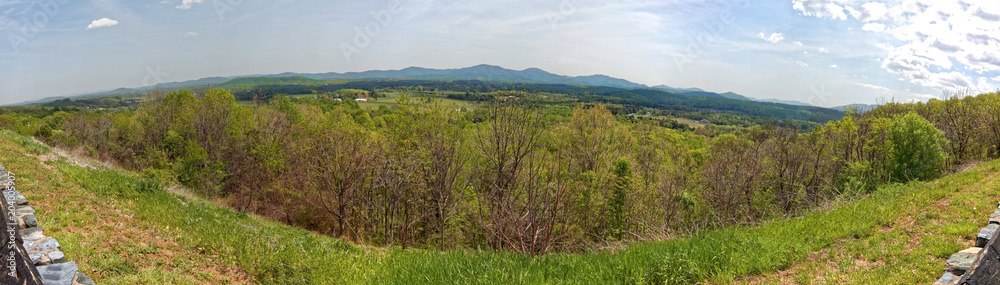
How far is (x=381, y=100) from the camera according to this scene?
322 feet

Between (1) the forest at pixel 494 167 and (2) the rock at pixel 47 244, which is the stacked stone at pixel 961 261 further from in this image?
(2) the rock at pixel 47 244

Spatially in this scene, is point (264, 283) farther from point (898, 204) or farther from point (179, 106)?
point (179, 106)

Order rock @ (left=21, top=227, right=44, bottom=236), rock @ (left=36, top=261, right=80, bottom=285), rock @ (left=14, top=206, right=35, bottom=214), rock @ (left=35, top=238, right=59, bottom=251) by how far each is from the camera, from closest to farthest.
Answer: rock @ (left=36, top=261, right=80, bottom=285), rock @ (left=35, top=238, right=59, bottom=251), rock @ (left=21, top=227, right=44, bottom=236), rock @ (left=14, top=206, right=35, bottom=214)

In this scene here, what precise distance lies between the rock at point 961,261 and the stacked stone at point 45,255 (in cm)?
1057

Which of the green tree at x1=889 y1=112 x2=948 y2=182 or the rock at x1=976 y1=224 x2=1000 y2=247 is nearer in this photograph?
the rock at x1=976 y1=224 x2=1000 y2=247

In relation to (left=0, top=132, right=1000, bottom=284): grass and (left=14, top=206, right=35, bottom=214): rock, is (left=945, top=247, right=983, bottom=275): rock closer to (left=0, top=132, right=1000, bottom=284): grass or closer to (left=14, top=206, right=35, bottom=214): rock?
(left=0, top=132, right=1000, bottom=284): grass

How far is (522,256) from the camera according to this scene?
6.02m

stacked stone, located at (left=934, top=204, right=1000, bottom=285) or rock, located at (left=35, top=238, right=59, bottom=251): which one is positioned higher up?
stacked stone, located at (left=934, top=204, right=1000, bottom=285)

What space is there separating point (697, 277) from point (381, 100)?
100110 mm

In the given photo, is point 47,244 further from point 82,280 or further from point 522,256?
point 522,256

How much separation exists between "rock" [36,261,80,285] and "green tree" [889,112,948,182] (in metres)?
25.6

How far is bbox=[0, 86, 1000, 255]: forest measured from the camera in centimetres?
1157

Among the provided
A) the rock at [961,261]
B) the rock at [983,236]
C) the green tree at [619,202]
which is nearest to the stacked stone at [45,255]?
the rock at [961,261]

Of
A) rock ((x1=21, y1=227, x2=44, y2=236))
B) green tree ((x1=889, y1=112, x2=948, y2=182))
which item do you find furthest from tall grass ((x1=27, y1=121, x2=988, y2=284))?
green tree ((x1=889, y1=112, x2=948, y2=182))
